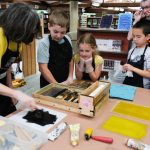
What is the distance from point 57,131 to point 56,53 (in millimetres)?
820

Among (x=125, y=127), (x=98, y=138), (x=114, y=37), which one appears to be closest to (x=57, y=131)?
(x=98, y=138)

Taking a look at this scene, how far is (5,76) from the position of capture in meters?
1.36

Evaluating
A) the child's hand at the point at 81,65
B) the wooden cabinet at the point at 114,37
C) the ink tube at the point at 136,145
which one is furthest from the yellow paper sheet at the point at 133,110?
the wooden cabinet at the point at 114,37

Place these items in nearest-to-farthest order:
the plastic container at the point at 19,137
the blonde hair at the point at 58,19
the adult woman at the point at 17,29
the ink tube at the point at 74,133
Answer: the plastic container at the point at 19,137
the ink tube at the point at 74,133
the adult woman at the point at 17,29
the blonde hair at the point at 58,19

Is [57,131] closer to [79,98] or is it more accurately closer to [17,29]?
[79,98]

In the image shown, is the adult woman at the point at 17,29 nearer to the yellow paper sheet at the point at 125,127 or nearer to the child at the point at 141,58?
the yellow paper sheet at the point at 125,127

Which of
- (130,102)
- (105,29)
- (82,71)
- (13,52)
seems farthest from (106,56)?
(13,52)

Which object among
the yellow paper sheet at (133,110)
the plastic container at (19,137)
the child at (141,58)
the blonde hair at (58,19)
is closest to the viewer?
the plastic container at (19,137)

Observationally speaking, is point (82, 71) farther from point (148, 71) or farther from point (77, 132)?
point (77, 132)

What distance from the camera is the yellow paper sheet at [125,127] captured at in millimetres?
974

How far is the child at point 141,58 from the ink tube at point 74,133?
834 millimetres

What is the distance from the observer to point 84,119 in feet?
3.58

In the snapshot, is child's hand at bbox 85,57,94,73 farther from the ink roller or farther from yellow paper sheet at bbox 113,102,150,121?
the ink roller

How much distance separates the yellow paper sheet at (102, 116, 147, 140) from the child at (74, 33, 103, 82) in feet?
2.23
